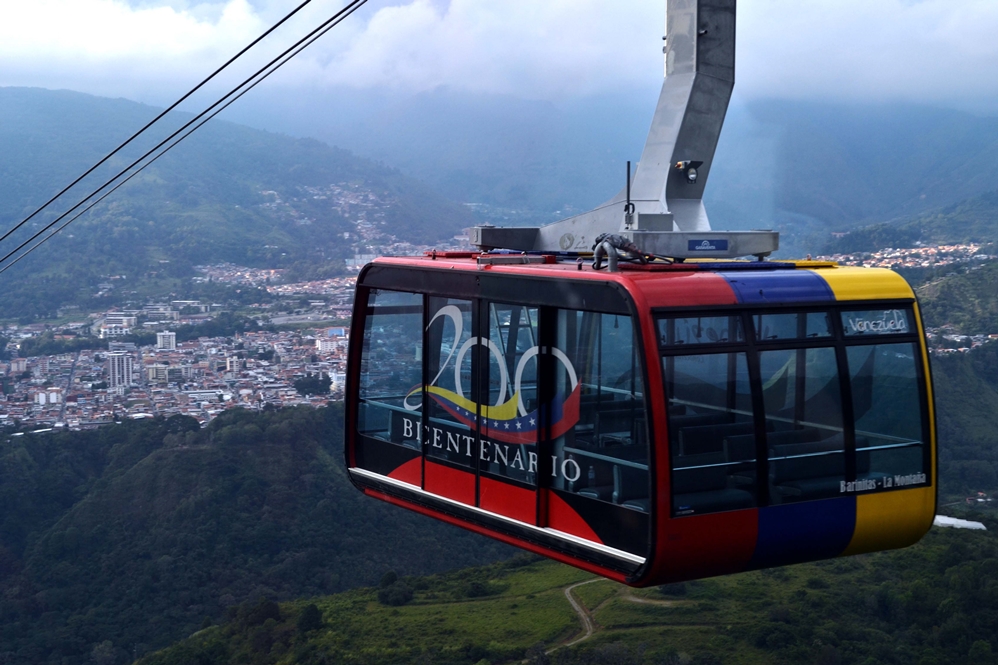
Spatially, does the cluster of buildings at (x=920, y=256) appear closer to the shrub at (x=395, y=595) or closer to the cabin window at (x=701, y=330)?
the shrub at (x=395, y=595)

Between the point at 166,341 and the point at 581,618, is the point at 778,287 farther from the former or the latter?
the point at 166,341

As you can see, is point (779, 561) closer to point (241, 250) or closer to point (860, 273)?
point (860, 273)

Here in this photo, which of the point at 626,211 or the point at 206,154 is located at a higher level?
the point at 206,154

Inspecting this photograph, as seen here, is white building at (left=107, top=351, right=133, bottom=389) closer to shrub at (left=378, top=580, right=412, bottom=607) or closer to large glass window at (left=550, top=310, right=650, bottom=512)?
shrub at (left=378, top=580, right=412, bottom=607)

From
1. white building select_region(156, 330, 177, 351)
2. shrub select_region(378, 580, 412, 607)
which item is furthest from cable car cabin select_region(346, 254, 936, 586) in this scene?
white building select_region(156, 330, 177, 351)

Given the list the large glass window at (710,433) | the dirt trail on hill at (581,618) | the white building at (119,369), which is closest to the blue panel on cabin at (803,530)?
the large glass window at (710,433)

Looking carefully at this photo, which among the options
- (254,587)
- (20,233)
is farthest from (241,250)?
(254,587)
